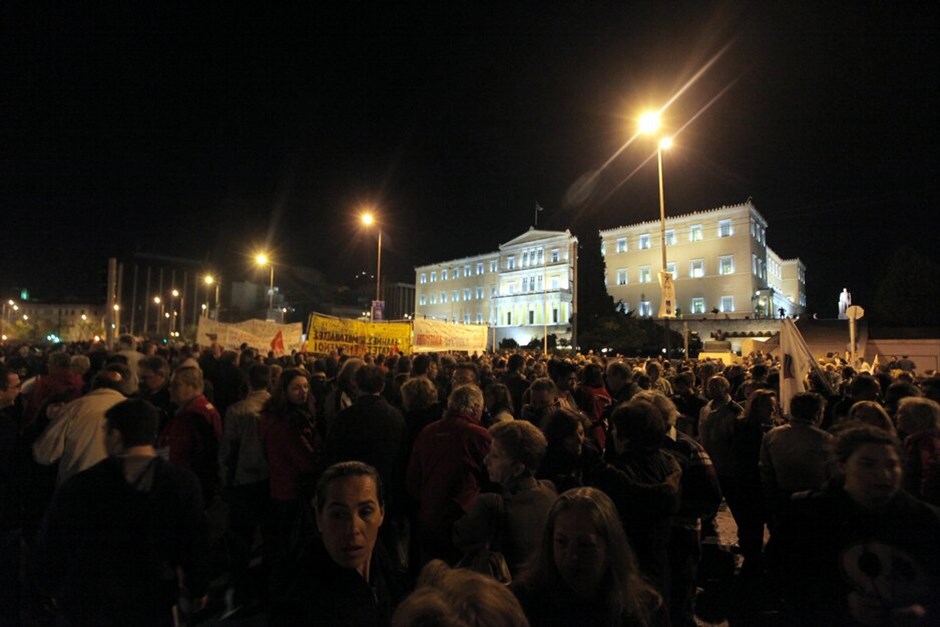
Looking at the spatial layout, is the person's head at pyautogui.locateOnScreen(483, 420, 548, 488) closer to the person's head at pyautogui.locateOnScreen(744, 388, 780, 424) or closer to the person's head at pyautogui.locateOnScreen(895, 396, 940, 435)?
the person's head at pyautogui.locateOnScreen(895, 396, 940, 435)

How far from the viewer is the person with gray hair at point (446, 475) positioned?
3.93 meters

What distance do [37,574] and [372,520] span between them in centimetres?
173

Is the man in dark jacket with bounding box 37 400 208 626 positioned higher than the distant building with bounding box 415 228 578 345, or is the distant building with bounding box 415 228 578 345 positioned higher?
the distant building with bounding box 415 228 578 345

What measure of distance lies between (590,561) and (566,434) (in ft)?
6.72

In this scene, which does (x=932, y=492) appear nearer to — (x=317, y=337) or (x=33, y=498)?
(x=33, y=498)

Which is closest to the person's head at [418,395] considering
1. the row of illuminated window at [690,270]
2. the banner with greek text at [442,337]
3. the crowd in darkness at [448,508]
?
the crowd in darkness at [448,508]

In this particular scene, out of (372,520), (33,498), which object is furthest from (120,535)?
(33,498)

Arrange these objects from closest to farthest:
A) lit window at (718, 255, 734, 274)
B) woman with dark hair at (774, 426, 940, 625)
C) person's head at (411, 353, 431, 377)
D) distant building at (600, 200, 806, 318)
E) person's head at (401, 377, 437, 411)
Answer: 1. woman with dark hair at (774, 426, 940, 625)
2. person's head at (401, 377, 437, 411)
3. person's head at (411, 353, 431, 377)
4. distant building at (600, 200, 806, 318)
5. lit window at (718, 255, 734, 274)

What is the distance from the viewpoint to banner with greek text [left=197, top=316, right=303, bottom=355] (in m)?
15.6

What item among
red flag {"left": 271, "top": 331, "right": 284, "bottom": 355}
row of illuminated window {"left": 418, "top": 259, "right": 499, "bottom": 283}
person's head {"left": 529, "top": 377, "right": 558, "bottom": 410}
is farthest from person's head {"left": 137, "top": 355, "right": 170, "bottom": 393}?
row of illuminated window {"left": 418, "top": 259, "right": 499, "bottom": 283}

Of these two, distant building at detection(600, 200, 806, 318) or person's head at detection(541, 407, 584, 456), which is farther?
distant building at detection(600, 200, 806, 318)

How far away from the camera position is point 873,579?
95.0 inches

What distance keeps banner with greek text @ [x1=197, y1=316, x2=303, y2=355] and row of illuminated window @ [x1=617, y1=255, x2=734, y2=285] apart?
57.4 m

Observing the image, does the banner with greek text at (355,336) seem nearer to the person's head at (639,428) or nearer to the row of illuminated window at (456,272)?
the person's head at (639,428)
